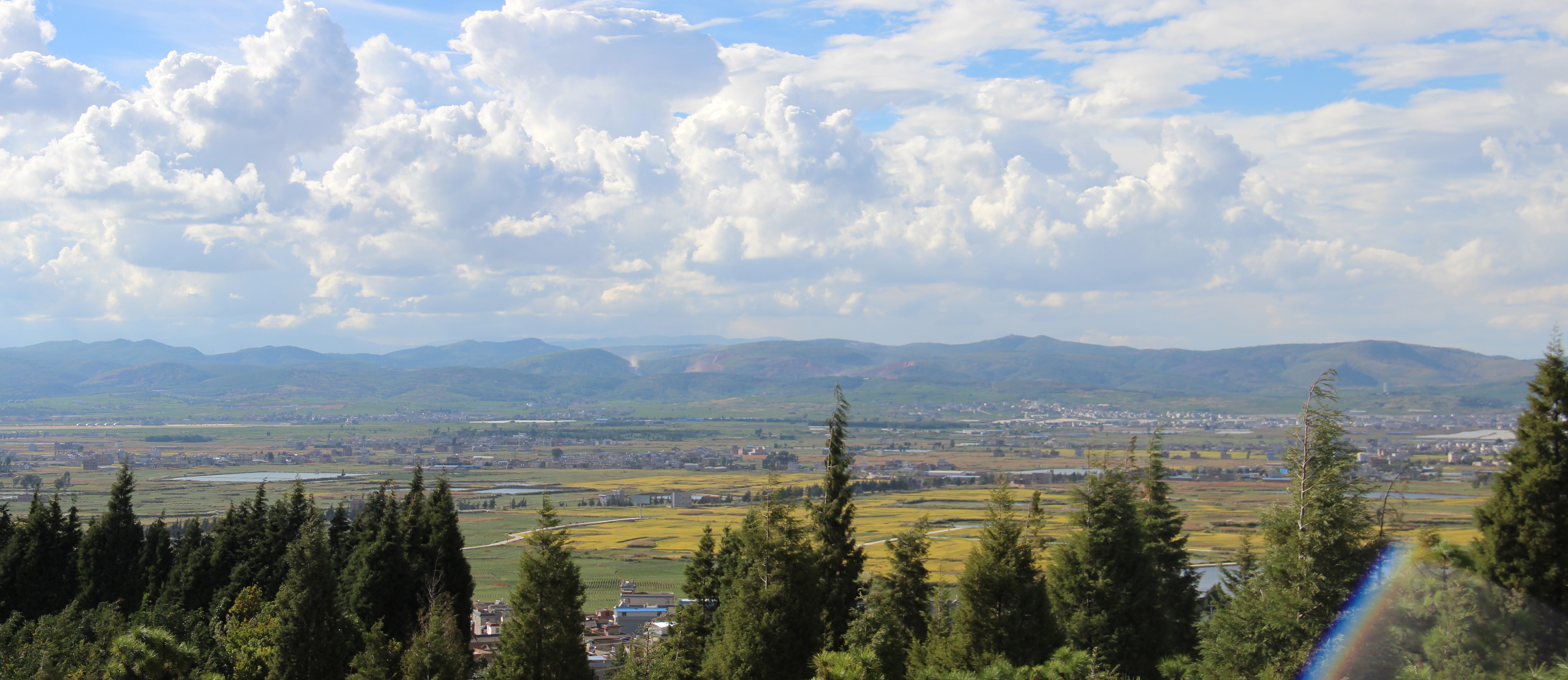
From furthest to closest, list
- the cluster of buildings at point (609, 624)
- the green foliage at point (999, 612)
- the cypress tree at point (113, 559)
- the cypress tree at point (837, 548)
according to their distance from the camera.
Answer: the cypress tree at point (113, 559)
the cluster of buildings at point (609, 624)
the cypress tree at point (837, 548)
the green foliage at point (999, 612)

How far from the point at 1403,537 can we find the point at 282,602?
1141 inches

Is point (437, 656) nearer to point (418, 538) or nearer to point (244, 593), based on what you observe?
point (418, 538)

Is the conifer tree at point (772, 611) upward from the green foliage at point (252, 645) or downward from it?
upward

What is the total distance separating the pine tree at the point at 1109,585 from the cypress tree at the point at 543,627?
1312 centimetres

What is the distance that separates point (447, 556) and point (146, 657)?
1295 cm

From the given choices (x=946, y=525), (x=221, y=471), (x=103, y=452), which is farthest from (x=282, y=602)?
(x=103, y=452)

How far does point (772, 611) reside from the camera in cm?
2595

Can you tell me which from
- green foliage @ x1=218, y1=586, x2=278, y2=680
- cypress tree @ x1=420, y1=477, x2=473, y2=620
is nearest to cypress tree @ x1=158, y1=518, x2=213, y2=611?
green foliage @ x1=218, y1=586, x2=278, y2=680

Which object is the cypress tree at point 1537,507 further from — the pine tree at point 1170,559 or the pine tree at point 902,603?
the pine tree at point 902,603

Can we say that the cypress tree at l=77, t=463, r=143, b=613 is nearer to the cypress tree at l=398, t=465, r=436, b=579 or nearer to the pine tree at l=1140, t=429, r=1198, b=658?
the cypress tree at l=398, t=465, r=436, b=579

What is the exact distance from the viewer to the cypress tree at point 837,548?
1156 inches

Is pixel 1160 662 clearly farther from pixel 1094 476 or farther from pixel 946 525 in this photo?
pixel 946 525

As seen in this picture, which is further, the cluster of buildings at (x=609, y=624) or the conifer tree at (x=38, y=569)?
the conifer tree at (x=38, y=569)

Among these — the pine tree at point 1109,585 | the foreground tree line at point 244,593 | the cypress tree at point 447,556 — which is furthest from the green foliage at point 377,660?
the pine tree at point 1109,585
